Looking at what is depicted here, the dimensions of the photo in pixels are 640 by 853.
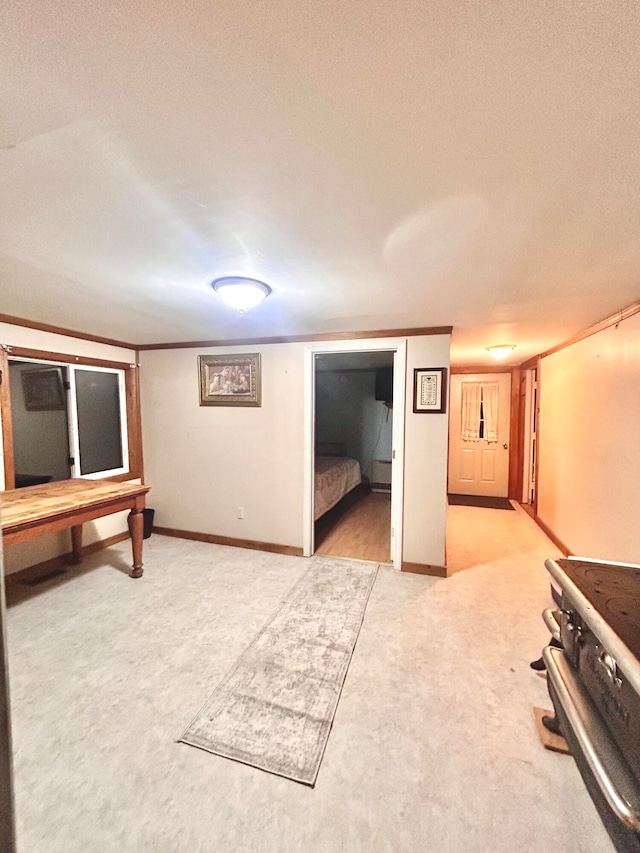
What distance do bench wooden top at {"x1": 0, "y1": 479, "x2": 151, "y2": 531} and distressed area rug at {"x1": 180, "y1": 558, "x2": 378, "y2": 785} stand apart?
161 centimetres

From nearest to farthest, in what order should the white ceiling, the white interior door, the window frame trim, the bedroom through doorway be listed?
the white ceiling, the window frame trim, the bedroom through doorway, the white interior door

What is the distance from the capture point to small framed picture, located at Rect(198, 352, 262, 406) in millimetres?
3541

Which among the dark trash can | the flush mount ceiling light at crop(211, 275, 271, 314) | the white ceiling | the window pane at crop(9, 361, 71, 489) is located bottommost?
the dark trash can

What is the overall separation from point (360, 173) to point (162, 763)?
2359mm

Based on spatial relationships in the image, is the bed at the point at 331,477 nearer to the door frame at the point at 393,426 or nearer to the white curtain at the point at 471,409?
the door frame at the point at 393,426

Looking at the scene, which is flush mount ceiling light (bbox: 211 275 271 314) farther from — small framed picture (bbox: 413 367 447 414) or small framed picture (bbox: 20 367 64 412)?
small framed picture (bbox: 20 367 64 412)

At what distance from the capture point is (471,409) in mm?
5766

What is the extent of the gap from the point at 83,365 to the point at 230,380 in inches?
58.6

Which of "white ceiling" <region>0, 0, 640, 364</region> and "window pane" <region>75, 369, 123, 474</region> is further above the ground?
"white ceiling" <region>0, 0, 640, 364</region>

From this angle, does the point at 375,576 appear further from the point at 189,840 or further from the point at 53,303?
the point at 53,303

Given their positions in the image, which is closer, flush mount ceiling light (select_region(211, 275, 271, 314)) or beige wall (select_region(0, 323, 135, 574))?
flush mount ceiling light (select_region(211, 275, 271, 314))

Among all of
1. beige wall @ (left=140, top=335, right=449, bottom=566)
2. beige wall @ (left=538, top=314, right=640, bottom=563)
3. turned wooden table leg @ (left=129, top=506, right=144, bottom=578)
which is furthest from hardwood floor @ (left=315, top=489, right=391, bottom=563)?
beige wall @ (left=538, top=314, right=640, bottom=563)

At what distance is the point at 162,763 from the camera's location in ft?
4.64

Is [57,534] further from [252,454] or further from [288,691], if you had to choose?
[288,691]
